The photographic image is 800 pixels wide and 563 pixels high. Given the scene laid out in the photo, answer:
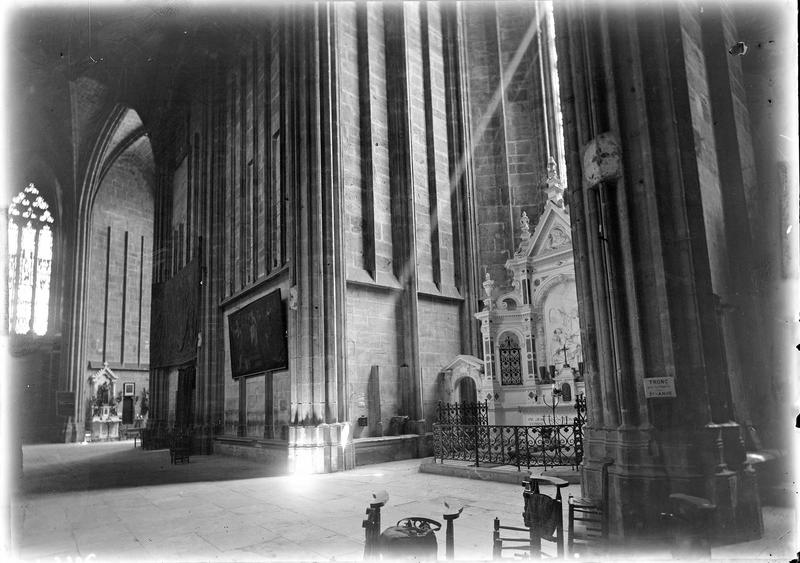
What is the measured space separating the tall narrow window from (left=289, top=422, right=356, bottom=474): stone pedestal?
29107mm

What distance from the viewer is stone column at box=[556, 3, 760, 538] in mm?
5969

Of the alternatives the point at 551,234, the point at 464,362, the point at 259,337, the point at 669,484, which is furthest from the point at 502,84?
the point at 669,484

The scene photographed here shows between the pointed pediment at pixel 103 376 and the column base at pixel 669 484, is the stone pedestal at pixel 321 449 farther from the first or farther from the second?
the pointed pediment at pixel 103 376

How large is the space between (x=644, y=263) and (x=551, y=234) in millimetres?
7480

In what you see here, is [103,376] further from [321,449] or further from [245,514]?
[245,514]

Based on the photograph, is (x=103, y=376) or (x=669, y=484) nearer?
(x=669, y=484)

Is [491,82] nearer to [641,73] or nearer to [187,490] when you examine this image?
[641,73]

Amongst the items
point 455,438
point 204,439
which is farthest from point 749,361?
point 204,439

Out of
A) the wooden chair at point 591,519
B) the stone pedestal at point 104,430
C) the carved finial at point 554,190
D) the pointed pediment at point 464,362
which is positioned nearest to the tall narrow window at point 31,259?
the stone pedestal at point 104,430

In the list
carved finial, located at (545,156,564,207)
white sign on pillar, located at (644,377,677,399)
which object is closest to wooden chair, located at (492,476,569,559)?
white sign on pillar, located at (644,377,677,399)

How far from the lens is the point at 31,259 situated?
35.3 metres

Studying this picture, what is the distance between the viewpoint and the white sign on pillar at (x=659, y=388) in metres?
6.07

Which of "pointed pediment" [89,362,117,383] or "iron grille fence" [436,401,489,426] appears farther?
"pointed pediment" [89,362,117,383]

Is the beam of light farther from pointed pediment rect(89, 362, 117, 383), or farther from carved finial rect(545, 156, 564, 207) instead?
pointed pediment rect(89, 362, 117, 383)
